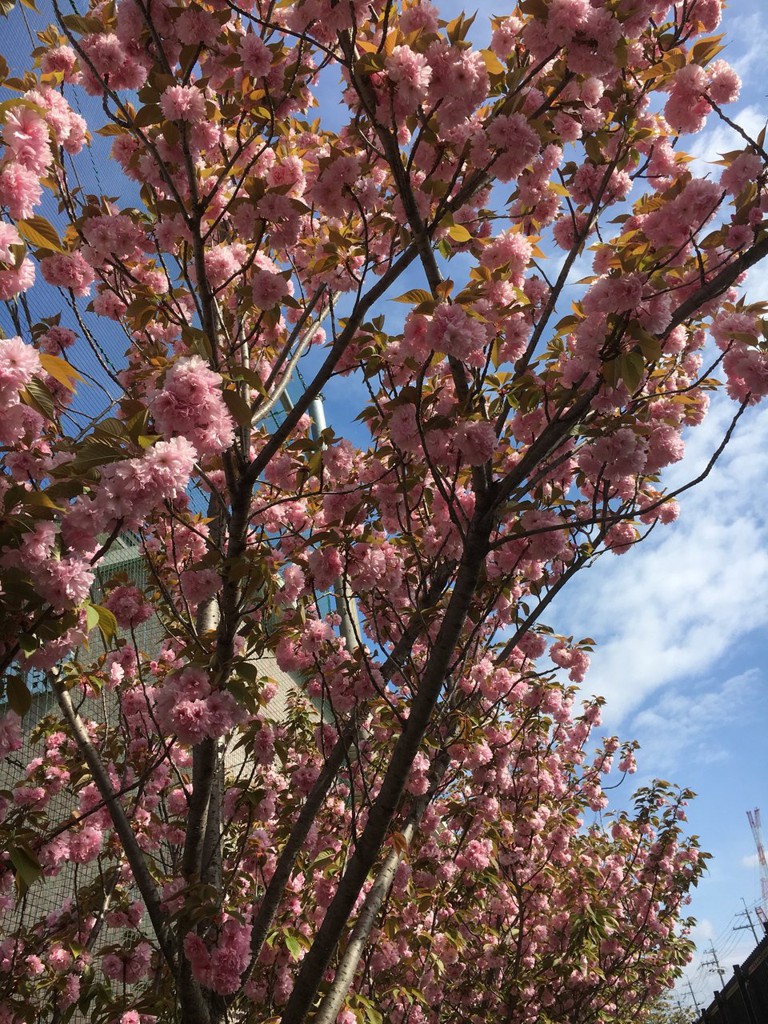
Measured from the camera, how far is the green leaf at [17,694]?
5.46ft

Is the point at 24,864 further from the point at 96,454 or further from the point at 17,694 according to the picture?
the point at 96,454

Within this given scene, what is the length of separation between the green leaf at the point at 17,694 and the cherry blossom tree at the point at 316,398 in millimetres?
42

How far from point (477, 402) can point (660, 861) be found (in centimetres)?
630

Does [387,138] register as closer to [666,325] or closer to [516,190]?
[516,190]

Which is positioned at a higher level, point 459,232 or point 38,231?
point 459,232

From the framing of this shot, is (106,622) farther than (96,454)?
Yes

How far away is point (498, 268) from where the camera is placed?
2.51 meters

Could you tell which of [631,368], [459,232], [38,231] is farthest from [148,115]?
[631,368]

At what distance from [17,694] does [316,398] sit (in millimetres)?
1489

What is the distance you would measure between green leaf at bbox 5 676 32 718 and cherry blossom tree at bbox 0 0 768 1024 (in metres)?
0.04

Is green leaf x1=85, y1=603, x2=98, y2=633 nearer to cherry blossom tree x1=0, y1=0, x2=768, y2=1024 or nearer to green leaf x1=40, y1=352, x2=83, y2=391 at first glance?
cherry blossom tree x1=0, y1=0, x2=768, y2=1024

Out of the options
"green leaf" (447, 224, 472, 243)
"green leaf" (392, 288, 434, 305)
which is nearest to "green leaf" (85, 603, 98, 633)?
"green leaf" (392, 288, 434, 305)

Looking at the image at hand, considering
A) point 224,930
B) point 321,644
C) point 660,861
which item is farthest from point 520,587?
point 660,861

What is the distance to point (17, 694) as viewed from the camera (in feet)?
5.53
